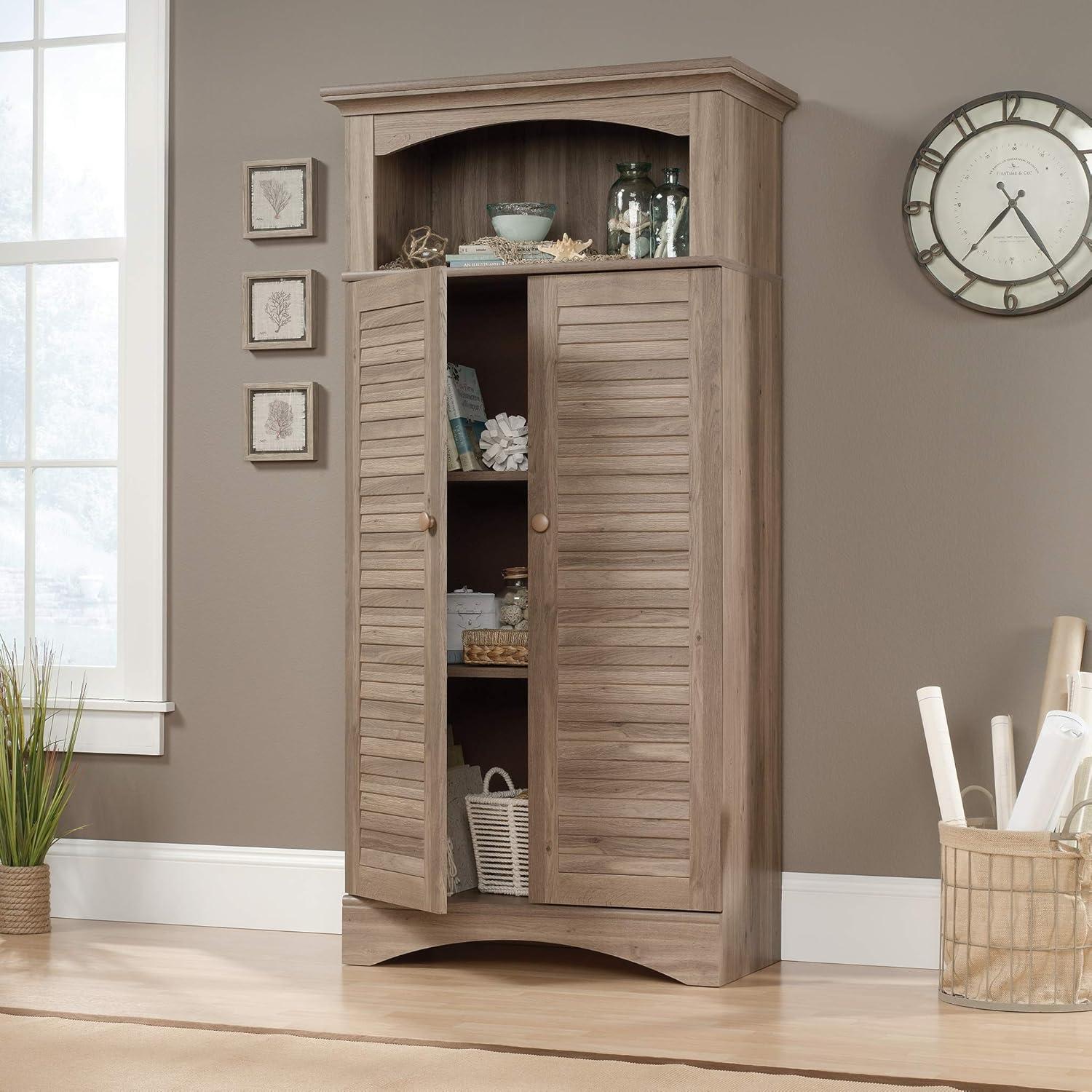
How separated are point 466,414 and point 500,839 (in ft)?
3.30

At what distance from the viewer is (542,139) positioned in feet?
12.8

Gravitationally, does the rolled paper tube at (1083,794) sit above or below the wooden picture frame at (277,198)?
below

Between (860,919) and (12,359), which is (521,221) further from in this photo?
(860,919)

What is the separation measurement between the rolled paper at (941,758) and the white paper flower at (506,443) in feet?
3.44

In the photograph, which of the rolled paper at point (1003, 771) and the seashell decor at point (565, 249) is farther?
the seashell decor at point (565, 249)

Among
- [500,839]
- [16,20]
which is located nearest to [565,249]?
[500,839]

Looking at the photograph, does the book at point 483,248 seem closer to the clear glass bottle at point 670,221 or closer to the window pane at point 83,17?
the clear glass bottle at point 670,221

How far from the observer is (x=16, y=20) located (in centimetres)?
429

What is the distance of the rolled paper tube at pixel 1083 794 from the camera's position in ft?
10.7

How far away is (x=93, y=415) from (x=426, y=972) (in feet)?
5.84

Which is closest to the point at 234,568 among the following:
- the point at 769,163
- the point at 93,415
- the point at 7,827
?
the point at 93,415

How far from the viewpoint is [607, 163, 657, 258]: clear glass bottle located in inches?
138

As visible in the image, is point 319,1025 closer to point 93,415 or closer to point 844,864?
point 844,864

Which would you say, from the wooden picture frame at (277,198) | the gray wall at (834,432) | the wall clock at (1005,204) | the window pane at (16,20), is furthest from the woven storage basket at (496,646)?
the window pane at (16,20)
